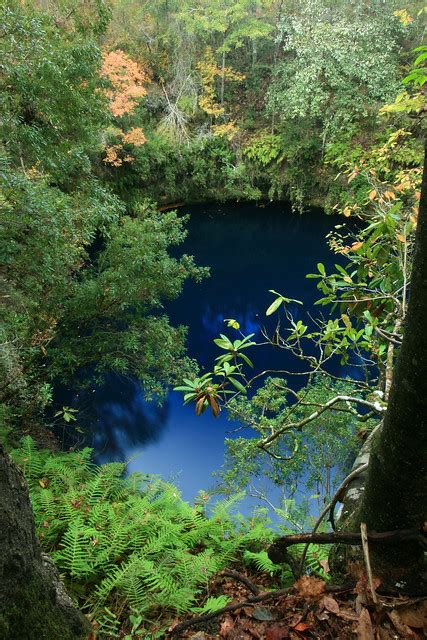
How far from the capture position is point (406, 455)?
78 cm

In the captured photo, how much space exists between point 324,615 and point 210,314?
32.5 ft

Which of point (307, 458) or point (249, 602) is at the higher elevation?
point (307, 458)

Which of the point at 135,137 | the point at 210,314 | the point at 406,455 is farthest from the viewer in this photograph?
the point at 135,137

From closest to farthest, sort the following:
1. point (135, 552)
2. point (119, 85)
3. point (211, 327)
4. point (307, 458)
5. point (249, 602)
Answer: point (249, 602) < point (135, 552) < point (307, 458) < point (211, 327) < point (119, 85)

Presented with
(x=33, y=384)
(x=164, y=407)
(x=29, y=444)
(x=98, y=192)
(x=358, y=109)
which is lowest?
(x=29, y=444)

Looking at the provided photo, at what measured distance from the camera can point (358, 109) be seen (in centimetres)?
1181

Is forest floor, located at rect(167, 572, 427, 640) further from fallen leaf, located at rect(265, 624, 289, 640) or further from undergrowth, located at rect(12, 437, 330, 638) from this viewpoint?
undergrowth, located at rect(12, 437, 330, 638)

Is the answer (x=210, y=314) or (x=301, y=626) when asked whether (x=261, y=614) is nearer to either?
(x=301, y=626)

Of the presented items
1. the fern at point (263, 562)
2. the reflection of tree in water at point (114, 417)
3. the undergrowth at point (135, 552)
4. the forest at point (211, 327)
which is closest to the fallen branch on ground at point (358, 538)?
the forest at point (211, 327)

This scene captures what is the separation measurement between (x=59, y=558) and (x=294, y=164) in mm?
14200

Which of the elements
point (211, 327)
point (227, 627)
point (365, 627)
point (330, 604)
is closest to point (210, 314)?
point (211, 327)

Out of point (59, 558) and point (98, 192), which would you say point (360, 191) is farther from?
point (59, 558)

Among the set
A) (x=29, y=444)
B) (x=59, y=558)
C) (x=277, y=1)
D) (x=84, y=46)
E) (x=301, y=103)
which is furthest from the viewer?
(x=277, y=1)

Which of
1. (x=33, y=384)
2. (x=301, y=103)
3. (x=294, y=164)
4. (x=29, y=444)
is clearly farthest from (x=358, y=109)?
(x=29, y=444)
